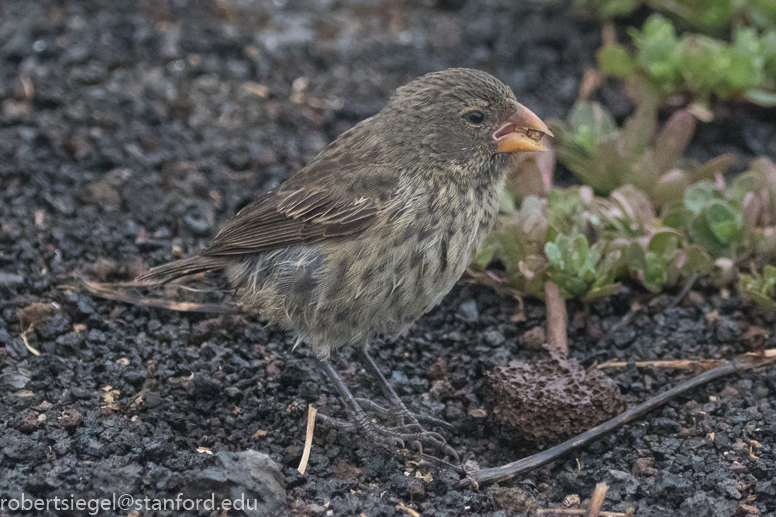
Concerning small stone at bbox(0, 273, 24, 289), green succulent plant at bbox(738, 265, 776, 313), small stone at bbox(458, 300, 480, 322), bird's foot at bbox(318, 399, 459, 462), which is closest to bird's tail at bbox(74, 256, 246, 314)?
small stone at bbox(0, 273, 24, 289)

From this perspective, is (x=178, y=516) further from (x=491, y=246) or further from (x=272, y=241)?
(x=491, y=246)

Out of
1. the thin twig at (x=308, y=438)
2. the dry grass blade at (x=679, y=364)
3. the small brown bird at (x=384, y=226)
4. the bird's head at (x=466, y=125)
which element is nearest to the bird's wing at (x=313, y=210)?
the small brown bird at (x=384, y=226)

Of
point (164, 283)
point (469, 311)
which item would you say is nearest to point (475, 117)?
point (469, 311)

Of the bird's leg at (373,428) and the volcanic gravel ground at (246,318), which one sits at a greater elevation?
the volcanic gravel ground at (246,318)

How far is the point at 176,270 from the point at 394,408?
3.51 ft

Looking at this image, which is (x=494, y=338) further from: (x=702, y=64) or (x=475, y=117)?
(x=702, y=64)

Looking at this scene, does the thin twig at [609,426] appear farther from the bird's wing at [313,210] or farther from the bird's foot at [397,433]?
the bird's wing at [313,210]

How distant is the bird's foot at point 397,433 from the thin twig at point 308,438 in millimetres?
60

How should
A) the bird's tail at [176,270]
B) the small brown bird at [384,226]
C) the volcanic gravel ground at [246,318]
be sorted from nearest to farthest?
1. the volcanic gravel ground at [246,318]
2. the small brown bird at [384,226]
3. the bird's tail at [176,270]

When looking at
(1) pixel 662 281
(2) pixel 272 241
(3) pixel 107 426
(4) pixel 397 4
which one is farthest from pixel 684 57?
(3) pixel 107 426

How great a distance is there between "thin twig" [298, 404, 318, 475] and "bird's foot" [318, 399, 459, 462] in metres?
0.06

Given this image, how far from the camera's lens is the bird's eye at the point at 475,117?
3.18 meters

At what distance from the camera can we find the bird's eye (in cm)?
318

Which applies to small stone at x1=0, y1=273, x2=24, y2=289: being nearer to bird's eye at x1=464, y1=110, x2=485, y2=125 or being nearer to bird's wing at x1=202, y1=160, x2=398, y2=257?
bird's wing at x1=202, y1=160, x2=398, y2=257
